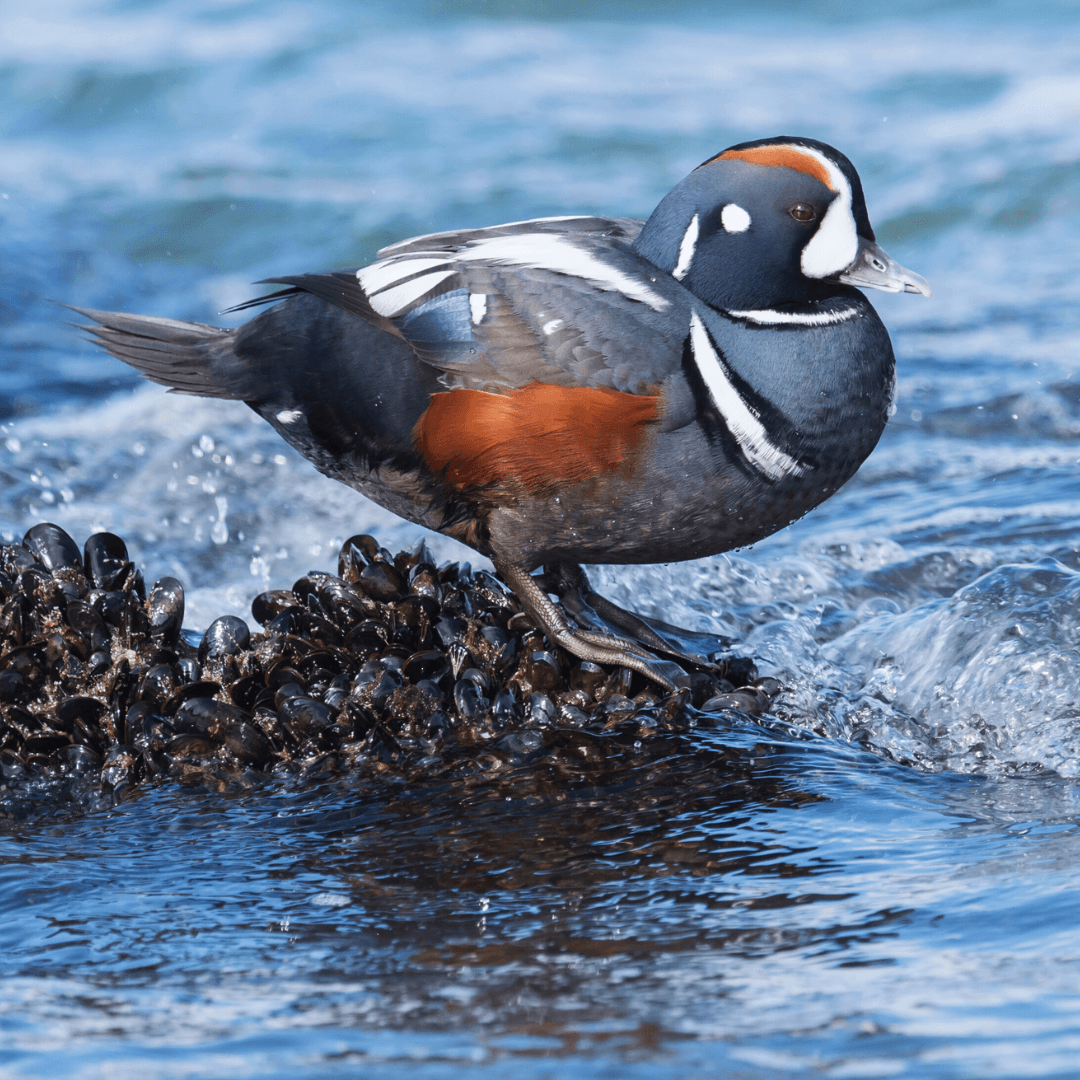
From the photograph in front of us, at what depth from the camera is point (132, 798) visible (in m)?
3.69

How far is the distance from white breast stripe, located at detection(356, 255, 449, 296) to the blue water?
4.92ft

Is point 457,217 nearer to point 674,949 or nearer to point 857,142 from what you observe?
point 857,142

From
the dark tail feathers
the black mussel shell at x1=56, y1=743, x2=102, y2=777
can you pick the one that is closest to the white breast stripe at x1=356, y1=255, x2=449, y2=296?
the dark tail feathers

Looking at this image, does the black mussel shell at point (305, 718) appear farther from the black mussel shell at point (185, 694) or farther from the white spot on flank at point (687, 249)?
the white spot on flank at point (687, 249)

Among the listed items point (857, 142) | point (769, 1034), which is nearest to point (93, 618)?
point (769, 1034)

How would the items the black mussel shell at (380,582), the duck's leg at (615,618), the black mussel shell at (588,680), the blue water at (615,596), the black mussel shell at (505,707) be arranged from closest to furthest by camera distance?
1. the blue water at (615,596)
2. the black mussel shell at (505,707)
3. the black mussel shell at (588,680)
4. the black mussel shell at (380,582)
5. the duck's leg at (615,618)

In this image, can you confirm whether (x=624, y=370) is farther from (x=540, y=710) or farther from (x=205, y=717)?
(x=205, y=717)

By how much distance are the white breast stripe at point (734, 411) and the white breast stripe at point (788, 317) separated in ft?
0.59

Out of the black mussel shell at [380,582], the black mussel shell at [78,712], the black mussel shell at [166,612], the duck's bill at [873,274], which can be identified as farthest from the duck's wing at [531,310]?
the black mussel shell at [78,712]

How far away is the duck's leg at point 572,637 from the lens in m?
4.14

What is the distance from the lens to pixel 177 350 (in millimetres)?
4516

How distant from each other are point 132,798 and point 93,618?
66 cm

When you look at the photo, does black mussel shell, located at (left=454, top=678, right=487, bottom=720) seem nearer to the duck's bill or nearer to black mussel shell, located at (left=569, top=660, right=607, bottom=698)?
black mussel shell, located at (left=569, top=660, right=607, bottom=698)

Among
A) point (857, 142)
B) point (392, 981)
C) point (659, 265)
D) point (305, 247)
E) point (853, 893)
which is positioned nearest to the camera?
point (392, 981)
